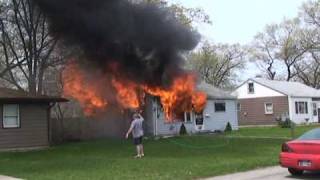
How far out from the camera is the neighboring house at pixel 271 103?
48.6 metres

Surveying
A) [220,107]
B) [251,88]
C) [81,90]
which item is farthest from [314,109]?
[81,90]

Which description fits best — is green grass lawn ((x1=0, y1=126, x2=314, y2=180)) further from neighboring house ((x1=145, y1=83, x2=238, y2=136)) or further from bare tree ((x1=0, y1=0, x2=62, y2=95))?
neighboring house ((x1=145, y1=83, x2=238, y2=136))

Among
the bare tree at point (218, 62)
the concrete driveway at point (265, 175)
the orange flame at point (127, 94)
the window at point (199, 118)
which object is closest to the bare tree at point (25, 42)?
the orange flame at point (127, 94)

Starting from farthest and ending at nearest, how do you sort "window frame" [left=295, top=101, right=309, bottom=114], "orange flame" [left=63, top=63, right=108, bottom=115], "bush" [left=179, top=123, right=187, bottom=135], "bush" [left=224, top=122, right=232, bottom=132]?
1. "window frame" [left=295, top=101, right=309, bottom=114]
2. "bush" [left=224, top=122, right=232, bottom=132]
3. "bush" [left=179, top=123, right=187, bottom=135]
4. "orange flame" [left=63, top=63, right=108, bottom=115]

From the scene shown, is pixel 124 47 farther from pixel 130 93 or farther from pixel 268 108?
pixel 268 108

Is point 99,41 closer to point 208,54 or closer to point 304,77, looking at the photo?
point 208,54

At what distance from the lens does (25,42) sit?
98.6 feet

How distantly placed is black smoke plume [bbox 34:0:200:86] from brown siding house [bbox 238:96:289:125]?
26283mm

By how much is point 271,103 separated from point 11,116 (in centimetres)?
2879

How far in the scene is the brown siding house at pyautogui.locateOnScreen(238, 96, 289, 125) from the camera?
160 ft

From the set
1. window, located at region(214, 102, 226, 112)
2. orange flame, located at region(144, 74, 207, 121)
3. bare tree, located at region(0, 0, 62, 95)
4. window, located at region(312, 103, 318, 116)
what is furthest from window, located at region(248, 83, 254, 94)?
bare tree, located at region(0, 0, 62, 95)

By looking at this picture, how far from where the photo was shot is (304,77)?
234 ft

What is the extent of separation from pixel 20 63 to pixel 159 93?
9.68 m

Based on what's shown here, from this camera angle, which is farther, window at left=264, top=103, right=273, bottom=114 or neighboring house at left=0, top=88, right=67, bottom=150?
window at left=264, top=103, right=273, bottom=114
